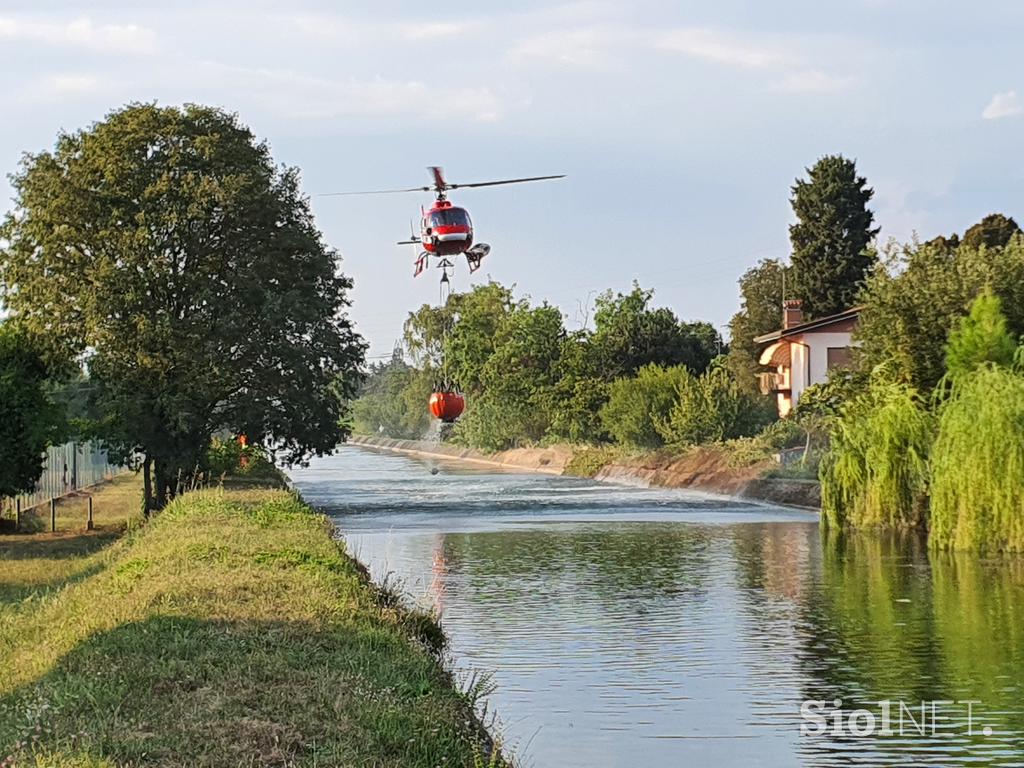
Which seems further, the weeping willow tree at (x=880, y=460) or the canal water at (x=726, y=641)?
the weeping willow tree at (x=880, y=460)

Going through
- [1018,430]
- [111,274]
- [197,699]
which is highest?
[111,274]

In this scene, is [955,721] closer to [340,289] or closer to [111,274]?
[111,274]

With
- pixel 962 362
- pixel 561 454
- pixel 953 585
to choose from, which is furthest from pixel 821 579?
pixel 561 454

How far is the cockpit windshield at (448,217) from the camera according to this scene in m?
39.0

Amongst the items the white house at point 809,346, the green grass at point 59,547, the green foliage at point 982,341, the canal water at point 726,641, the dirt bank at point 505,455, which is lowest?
the canal water at point 726,641

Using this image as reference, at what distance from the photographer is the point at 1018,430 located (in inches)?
1156

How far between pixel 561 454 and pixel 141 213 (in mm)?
56353

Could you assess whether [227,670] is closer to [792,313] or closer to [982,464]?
[982,464]

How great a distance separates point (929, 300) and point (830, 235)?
167 feet

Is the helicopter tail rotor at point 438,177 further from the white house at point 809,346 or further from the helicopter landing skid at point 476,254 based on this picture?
the white house at point 809,346

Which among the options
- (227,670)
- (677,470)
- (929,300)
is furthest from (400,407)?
(227,670)

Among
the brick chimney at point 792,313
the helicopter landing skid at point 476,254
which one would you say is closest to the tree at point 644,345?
the brick chimney at point 792,313

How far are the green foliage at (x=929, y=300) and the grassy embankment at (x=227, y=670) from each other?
2038 cm

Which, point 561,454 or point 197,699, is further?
point 561,454
